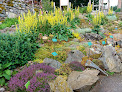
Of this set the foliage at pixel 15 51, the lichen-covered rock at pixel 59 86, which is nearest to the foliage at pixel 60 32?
the foliage at pixel 15 51

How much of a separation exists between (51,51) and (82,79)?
1.82 m

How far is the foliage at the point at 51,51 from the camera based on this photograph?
424 centimetres

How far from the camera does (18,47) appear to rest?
3777 mm

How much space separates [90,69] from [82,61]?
45 centimetres

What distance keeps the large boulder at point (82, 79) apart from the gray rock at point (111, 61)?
0.78 m

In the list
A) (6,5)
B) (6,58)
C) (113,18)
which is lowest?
(6,58)

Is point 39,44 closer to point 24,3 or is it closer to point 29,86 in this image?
point 29,86

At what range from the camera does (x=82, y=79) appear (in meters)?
3.04

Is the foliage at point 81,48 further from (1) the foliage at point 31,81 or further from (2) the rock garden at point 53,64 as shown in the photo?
(1) the foliage at point 31,81

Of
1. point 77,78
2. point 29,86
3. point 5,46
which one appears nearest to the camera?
point 29,86

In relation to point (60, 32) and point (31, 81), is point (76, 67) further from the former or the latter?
point (60, 32)

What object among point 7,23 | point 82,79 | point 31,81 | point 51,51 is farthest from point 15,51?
point 7,23

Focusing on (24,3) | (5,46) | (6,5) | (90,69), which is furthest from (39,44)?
(24,3)

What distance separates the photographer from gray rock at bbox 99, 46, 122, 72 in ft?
12.8
